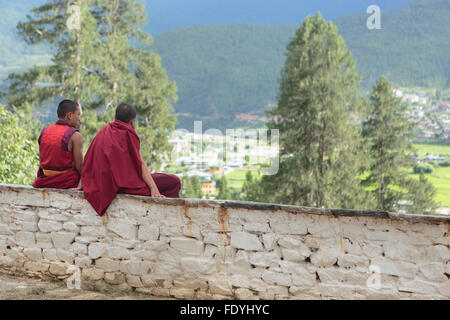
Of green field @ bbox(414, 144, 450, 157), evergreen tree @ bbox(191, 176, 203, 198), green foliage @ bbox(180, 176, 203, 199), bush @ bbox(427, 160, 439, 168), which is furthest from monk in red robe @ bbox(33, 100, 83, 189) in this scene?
green field @ bbox(414, 144, 450, 157)

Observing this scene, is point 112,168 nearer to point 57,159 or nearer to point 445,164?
point 57,159

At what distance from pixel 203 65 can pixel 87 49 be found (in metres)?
58.7

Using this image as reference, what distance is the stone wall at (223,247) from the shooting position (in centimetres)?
310

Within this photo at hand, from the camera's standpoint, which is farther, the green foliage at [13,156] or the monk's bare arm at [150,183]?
the green foliage at [13,156]

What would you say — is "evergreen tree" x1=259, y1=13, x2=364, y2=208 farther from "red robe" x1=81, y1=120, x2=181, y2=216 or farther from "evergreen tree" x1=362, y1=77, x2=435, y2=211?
"red robe" x1=81, y1=120, x2=181, y2=216

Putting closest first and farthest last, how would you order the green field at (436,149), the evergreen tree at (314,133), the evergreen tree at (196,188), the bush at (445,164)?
1. the evergreen tree at (314,133)
2. the evergreen tree at (196,188)
3. the bush at (445,164)
4. the green field at (436,149)

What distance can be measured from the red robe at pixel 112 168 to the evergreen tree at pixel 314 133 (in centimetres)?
1472

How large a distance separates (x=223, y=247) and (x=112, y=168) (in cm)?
104

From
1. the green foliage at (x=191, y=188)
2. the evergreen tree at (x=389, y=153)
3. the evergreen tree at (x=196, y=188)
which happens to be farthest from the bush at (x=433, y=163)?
the evergreen tree at (x=389, y=153)

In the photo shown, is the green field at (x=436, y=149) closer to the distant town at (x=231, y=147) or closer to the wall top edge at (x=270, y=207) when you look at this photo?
the distant town at (x=231, y=147)

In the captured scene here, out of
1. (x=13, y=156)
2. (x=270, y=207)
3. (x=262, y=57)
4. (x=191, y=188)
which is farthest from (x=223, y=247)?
(x=262, y=57)

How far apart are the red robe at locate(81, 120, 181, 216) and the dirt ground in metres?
0.62

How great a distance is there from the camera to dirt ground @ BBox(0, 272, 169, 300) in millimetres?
3701

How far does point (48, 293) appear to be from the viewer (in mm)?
3789
